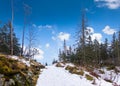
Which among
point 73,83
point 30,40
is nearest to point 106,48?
point 30,40

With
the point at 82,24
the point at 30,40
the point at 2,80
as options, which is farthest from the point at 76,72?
the point at 30,40

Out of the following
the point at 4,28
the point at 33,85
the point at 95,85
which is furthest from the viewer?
the point at 4,28

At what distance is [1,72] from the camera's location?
529 inches

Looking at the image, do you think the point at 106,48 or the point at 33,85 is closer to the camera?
the point at 33,85

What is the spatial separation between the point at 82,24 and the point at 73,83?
2441cm

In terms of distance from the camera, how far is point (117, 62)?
58875 millimetres

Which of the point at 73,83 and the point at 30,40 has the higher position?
the point at 30,40

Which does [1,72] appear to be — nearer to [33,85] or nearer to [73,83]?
[33,85]

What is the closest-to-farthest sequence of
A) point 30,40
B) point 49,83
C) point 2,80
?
1. point 2,80
2. point 49,83
3. point 30,40

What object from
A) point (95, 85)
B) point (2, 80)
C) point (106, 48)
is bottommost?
point (95, 85)

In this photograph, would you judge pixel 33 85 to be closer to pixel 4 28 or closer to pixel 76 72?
pixel 76 72

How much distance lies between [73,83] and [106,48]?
62640 mm

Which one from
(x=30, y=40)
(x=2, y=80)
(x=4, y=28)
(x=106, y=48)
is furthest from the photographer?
(x=106, y=48)

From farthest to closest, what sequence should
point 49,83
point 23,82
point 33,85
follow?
point 49,83
point 33,85
point 23,82
